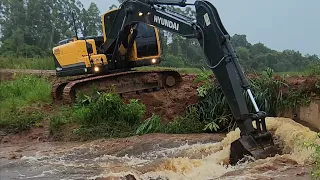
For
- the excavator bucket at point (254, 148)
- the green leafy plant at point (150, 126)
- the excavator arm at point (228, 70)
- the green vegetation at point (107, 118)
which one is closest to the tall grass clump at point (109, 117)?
the green vegetation at point (107, 118)

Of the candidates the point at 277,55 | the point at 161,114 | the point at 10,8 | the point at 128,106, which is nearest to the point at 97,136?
the point at 128,106

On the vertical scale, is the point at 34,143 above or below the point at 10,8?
below

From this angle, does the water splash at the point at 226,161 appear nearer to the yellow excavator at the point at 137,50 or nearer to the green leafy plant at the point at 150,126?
the yellow excavator at the point at 137,50

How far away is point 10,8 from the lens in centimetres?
5150

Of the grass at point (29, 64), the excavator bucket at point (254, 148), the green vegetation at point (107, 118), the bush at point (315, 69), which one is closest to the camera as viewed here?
the excavator bucket at point (254, 148)

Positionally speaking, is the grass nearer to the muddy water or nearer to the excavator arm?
the muddy water

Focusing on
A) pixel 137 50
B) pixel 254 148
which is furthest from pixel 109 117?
pixel 254 148

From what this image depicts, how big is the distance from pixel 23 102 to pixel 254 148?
30.0 ft

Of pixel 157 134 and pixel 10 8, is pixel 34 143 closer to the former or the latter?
pixel 157 134

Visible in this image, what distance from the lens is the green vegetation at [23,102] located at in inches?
531

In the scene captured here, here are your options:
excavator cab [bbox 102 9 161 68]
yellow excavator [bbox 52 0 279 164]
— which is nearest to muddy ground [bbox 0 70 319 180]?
yellow excavator [bbox 52 0 279 164]

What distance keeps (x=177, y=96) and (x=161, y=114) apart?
3.40ft

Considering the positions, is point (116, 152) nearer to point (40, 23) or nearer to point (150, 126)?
point (150, 126)

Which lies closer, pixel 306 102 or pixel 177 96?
pixel 306 102
